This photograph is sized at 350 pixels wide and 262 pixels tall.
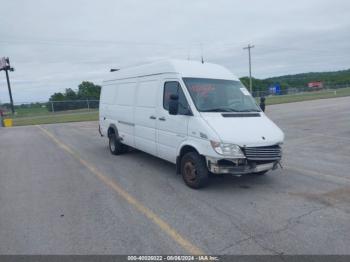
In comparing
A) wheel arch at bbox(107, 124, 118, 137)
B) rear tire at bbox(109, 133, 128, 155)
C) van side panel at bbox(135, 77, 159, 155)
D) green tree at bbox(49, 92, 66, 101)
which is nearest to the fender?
van side panel at bbox(135, 77, 159, 155)

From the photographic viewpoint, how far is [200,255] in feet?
10.8

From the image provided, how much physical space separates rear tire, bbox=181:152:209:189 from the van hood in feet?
2.28

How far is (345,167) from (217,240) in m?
4.76

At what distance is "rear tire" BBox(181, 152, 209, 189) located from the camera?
17.4ft

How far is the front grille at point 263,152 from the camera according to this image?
496 centimetres

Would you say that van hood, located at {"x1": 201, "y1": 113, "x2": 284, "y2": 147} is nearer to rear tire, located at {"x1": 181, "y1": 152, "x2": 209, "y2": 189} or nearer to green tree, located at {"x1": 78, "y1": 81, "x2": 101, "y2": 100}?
rear tire, located at {"x1": 181, "y1": 152, "x2": 209, "y2": 189}

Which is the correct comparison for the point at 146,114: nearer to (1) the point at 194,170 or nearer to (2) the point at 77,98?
(1) the point at 194,170

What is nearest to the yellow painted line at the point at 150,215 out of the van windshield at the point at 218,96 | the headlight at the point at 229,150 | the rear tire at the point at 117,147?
the rear tire at the point at 117,147

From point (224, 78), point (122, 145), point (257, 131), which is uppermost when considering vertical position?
point (224, 78)

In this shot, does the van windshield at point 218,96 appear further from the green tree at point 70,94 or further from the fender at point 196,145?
the green tree at point 70,94

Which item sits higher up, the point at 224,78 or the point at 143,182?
the point at 224,78

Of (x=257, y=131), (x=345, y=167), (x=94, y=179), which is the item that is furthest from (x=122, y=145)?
(x=345, y=167)

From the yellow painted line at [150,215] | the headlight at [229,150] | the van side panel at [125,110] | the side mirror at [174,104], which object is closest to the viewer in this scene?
the yellow painted line at [150,215]

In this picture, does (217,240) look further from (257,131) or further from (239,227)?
(257,131)
